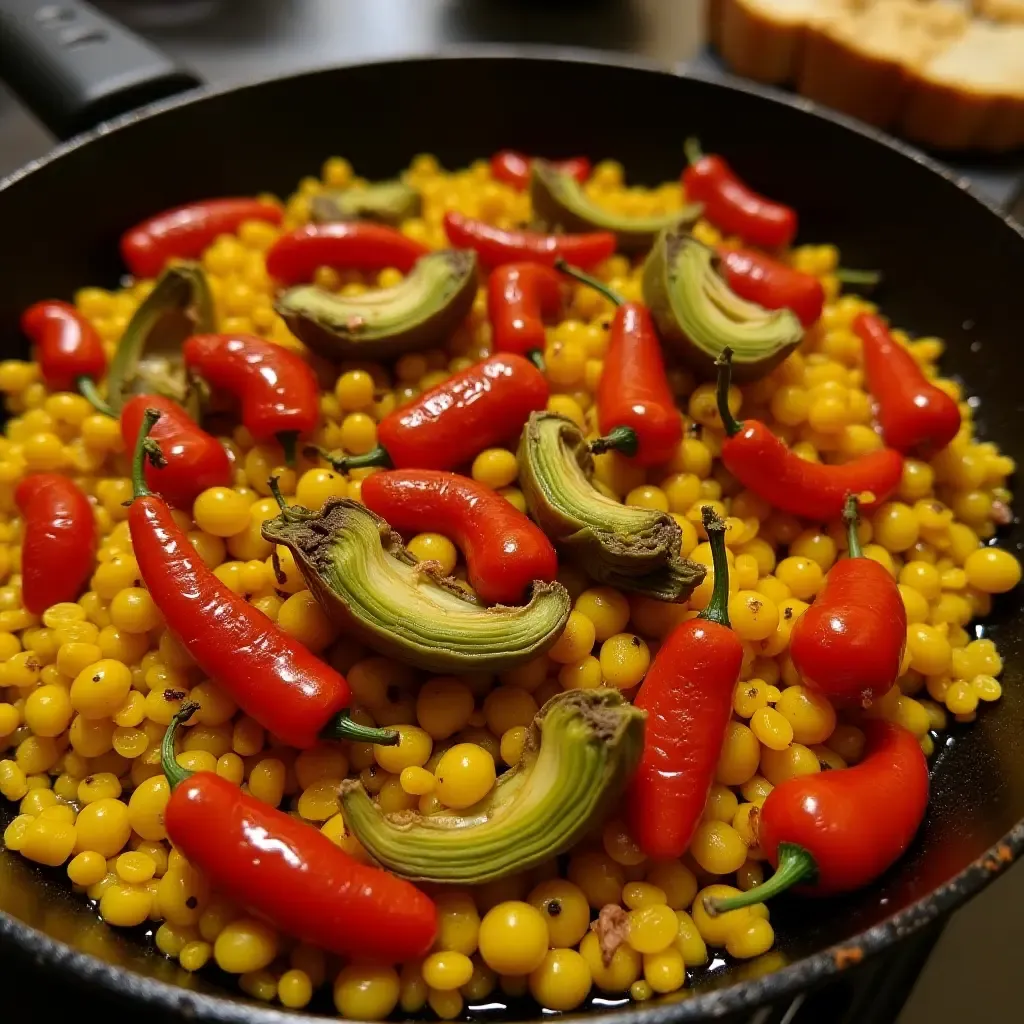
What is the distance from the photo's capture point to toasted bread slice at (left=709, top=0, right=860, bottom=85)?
10.4 feet

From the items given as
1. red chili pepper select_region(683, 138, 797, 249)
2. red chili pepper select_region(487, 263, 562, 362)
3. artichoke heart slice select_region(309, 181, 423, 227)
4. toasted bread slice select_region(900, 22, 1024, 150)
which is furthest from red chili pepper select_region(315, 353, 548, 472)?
toasted bread slice select_region(900, 22, 1024, 150)

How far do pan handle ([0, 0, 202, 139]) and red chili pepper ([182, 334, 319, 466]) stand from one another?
2.82 feet

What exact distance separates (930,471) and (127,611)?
157cm

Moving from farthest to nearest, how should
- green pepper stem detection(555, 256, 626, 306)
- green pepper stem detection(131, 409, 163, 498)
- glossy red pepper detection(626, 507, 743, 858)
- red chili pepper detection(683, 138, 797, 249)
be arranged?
red chili pepper detection(683, 138, 797, 249) < green pepper stem detection(555, 256, 626, 306) < green pepper stem detection(131, 409, 163, 498) < glossy red pepper detection(626, 507, 743, 858)

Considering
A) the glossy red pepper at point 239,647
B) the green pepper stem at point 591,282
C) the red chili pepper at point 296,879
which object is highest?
the green pepper stem at point 591,282

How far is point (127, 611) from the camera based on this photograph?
5.15 feet

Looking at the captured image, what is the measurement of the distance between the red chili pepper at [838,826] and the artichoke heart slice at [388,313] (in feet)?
3.66

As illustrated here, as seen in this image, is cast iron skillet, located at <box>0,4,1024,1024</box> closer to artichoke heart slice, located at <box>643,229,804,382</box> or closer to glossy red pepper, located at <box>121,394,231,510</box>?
artichoke heart slice, located at <box>643,229,804,382</box>

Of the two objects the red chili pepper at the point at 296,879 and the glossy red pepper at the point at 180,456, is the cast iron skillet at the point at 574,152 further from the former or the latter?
the red chili pepper at the point at 296,879

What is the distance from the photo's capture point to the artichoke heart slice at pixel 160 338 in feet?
6.56

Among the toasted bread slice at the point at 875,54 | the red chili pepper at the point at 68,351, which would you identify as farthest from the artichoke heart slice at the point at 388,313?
the toasted bread slice at the point at 875,54

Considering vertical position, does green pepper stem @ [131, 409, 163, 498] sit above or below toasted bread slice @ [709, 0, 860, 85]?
below

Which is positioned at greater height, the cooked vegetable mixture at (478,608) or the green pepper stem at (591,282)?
the green pepper stem at (591,282)

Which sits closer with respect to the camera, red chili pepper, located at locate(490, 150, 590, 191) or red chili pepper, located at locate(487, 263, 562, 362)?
red chili pepper, located at locate(487, 263, 562, 362)
